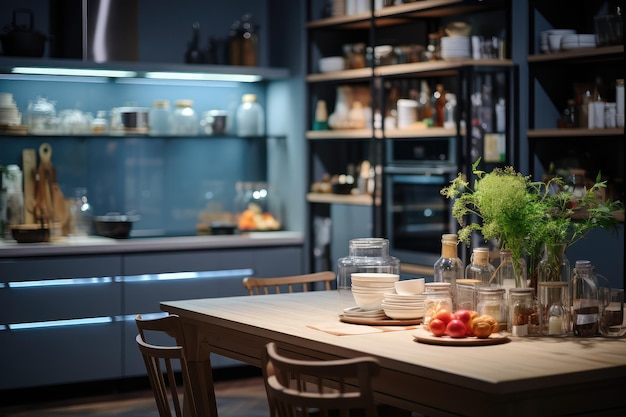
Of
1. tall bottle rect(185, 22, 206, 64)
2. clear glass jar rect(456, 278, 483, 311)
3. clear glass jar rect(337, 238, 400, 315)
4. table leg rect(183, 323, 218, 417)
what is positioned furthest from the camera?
tall bottle rect(185, 22, 206, 64)

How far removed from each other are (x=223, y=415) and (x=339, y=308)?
6.36 feet

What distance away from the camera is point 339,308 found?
12.0ft

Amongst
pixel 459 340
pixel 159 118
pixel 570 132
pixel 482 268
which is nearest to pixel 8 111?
pixel 159 118

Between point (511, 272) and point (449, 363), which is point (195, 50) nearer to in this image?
point (511, 272)

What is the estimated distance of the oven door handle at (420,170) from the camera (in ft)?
18.1

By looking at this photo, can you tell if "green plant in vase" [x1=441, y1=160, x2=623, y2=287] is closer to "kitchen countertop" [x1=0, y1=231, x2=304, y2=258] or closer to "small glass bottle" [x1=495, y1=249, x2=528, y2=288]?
"small glass bottle" [x1=495, y1=249, x2=528, y2=288]

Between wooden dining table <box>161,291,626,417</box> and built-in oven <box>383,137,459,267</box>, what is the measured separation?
6.87 feet

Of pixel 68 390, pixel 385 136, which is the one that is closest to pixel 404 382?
pixel 385 136

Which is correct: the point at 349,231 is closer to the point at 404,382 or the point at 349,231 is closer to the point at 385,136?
the point at 385,136

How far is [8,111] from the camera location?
6059 millimetres

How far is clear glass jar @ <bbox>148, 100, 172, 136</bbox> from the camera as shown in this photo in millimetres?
6562

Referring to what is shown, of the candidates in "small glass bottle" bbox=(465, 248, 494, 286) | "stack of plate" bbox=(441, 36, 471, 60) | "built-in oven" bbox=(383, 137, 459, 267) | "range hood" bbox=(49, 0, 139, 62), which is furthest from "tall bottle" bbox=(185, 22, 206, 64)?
"small glass bottle" bbox=(465, 248, 494, 286)

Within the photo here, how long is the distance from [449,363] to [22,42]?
4.11 meters

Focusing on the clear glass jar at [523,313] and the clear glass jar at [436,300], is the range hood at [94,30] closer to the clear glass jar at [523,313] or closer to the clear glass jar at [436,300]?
the clear glass jar at [436,300]
